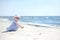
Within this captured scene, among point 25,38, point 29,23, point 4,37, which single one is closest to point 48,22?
point 29,23

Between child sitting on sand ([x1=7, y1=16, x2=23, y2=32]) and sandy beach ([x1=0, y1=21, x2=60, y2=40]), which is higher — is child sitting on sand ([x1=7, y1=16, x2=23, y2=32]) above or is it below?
above

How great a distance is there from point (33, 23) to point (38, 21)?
0.07 m

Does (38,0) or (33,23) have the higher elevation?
(38,0)

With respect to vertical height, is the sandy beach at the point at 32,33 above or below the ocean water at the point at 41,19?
below

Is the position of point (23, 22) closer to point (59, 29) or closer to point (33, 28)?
point (33, 28)

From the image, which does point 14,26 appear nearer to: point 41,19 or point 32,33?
point 32,33

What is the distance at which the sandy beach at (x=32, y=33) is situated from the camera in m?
1.55

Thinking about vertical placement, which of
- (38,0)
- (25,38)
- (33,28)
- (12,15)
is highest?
(38,0)

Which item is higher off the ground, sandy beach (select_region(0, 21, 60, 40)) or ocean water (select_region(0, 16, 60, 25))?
ocean water (select_region(0, 16, 60, 25))

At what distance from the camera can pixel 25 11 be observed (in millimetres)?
1587

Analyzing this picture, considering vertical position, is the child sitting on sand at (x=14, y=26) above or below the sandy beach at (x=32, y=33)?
above

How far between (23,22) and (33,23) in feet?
0.41

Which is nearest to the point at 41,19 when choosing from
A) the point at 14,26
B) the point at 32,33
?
the point at 32,33

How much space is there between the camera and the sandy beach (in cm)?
155
